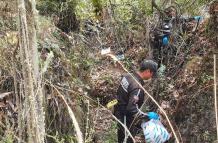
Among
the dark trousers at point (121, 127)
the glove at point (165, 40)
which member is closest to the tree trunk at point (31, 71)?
the dark trousers at point (121, 127)

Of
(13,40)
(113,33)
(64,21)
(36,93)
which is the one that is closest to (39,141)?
(36,93)

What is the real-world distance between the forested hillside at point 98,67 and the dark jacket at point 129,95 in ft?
0.43

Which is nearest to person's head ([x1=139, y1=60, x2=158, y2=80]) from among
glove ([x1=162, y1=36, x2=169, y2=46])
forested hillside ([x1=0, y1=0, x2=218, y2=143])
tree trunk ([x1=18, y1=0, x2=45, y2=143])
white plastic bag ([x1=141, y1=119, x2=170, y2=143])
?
forested hillside ([x1=0, y1=0, x2=218, y2=143])

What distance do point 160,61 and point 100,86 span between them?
4.71ft

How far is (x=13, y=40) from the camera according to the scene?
4262mm

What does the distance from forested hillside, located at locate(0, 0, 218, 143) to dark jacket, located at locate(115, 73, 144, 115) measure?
0.43 feet

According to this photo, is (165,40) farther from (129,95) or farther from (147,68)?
(147,68)

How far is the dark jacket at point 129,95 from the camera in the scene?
16.4 ft

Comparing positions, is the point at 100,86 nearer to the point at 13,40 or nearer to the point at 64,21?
the point at 64,21

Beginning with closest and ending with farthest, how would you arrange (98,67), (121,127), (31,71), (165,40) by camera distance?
1. (31,71)
2. (121,127)
3. (165,40)
4. (98,67)

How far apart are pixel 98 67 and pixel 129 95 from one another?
371 centimetres

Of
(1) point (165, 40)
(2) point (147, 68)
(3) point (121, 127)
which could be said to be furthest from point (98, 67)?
(2) point (147, 68)

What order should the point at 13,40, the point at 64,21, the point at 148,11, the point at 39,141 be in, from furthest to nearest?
the point at 148,11 → the point at 64,21 → the point at 13,40 → the point at 39,141

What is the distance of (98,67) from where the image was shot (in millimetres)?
8812
